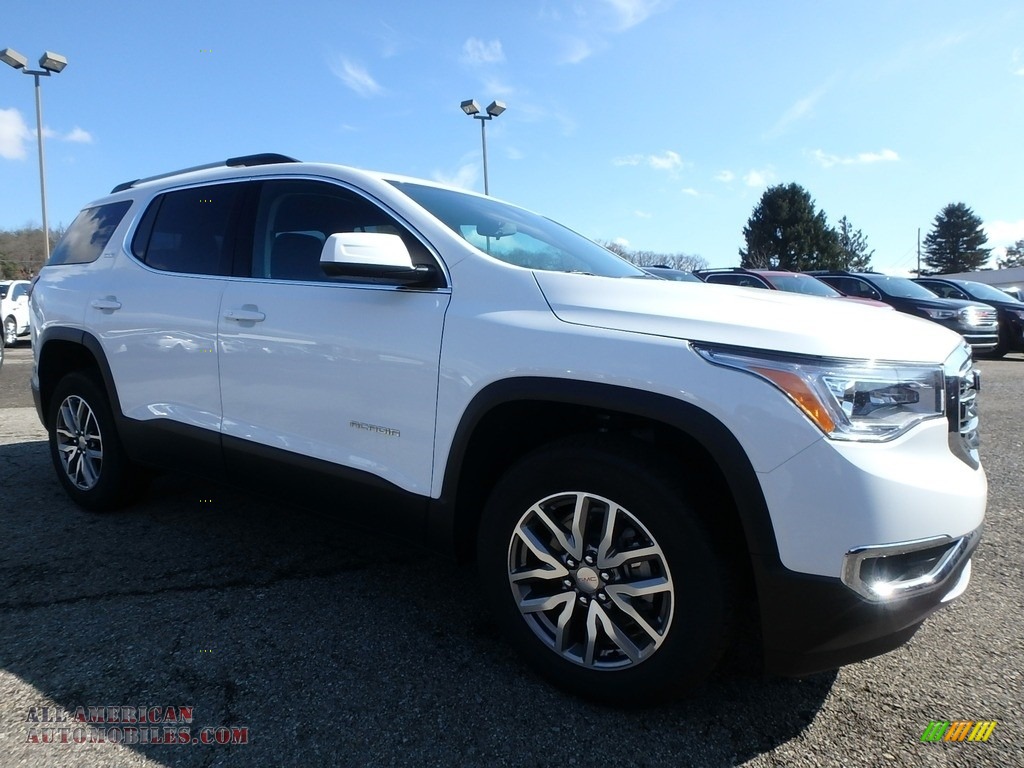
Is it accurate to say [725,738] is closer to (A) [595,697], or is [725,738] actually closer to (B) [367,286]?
(A) [595,697]

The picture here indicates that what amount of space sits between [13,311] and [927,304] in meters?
19.4

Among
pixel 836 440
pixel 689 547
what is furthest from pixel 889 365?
pixel 689 547

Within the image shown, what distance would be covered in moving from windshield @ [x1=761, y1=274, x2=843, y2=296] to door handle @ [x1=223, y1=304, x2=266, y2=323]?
10136 millimetres

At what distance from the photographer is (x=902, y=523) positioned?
1.74 meters

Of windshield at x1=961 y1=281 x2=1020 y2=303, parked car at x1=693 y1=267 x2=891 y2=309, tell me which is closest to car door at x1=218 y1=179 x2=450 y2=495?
parked car at x1=693 y1=267 x2=891 y2=309

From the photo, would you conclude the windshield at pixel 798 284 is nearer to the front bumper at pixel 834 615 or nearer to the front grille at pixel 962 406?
the front grille at pixel 962 406

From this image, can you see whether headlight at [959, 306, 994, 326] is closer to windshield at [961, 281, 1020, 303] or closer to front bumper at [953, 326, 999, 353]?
front bumper at [953, 326, 999, 353]

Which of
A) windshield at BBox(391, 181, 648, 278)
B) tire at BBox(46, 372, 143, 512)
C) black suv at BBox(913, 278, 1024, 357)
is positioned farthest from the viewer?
black suv at BBox(913, 278, 1024, 357)

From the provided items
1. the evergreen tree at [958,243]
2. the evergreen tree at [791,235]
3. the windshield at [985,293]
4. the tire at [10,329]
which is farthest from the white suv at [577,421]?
the evergreen tree at [958,243]

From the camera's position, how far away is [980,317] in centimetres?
1213

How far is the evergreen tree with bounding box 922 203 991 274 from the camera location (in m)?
80.5

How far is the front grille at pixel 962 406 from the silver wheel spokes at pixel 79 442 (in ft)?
13.0

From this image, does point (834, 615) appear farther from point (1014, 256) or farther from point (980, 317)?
point (1014, 256)

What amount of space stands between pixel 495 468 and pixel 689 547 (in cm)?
80
